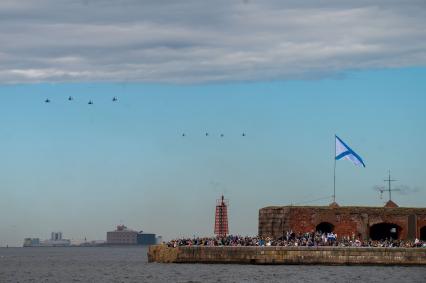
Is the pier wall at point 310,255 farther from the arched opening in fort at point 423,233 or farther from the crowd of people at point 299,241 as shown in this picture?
the arched opening in fort at point 423,233

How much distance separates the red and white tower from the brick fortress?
6.41 meters

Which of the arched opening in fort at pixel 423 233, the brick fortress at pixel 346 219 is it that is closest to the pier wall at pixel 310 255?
the brick fortress at pixel 346 219

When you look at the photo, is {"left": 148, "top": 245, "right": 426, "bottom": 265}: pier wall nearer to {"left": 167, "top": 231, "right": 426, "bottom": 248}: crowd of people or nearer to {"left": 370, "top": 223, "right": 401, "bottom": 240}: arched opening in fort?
{"left": 167, "top": 231, "right": 426, "bottom": 248}: crowd of people

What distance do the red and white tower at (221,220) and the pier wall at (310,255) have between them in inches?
537

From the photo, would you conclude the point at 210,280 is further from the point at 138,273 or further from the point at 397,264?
the point at 397,264

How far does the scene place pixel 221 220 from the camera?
115 meters

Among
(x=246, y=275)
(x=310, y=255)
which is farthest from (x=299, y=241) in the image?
(x=246, y=275)

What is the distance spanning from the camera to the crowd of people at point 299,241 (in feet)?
325

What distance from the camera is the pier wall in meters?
96.2

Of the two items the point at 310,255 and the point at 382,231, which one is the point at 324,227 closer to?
the point at 382,231

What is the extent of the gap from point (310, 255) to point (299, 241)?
132 inches

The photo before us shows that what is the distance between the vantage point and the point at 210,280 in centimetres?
8094

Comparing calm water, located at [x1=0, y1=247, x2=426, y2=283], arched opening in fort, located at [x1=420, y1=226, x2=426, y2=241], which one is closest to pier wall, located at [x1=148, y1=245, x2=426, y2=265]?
calm water, located at [x1=0, y1=247, x2=426, y2=283]

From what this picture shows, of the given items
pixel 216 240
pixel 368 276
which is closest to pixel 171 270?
pixel 216 240
